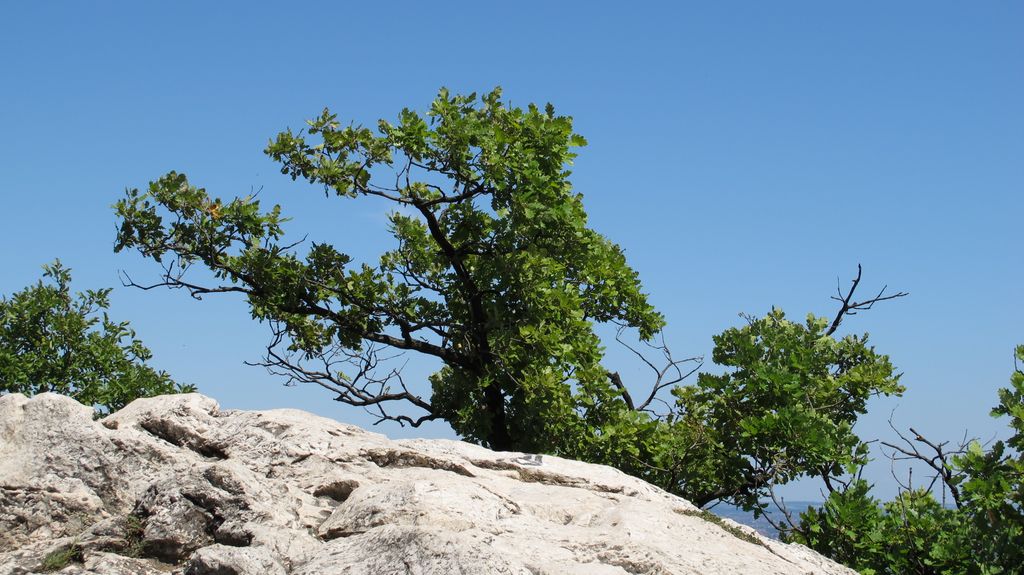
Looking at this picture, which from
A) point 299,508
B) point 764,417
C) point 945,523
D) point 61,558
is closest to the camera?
point 61,558

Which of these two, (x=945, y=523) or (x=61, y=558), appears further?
(x=945, y=523)

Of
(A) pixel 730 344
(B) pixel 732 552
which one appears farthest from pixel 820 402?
(B) pixel 732 552

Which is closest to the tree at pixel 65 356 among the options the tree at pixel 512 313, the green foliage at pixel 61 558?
the tree at pixel 512 313

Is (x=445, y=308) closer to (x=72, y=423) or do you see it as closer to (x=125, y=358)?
(x=72, y=423)

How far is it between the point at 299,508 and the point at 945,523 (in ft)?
24.1

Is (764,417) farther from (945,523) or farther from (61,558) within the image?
(61,558)

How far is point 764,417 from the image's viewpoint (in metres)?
11.8

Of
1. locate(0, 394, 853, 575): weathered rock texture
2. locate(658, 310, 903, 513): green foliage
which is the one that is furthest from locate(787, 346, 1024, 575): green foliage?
locate(0, 394, 853, 575): weathered rock texture

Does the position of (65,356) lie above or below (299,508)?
above

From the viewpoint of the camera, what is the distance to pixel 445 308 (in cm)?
1316

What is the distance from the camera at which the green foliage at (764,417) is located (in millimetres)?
11820

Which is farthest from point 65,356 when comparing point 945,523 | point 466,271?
point 945,523

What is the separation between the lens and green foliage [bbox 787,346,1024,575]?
940cm

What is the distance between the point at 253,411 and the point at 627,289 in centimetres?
661
